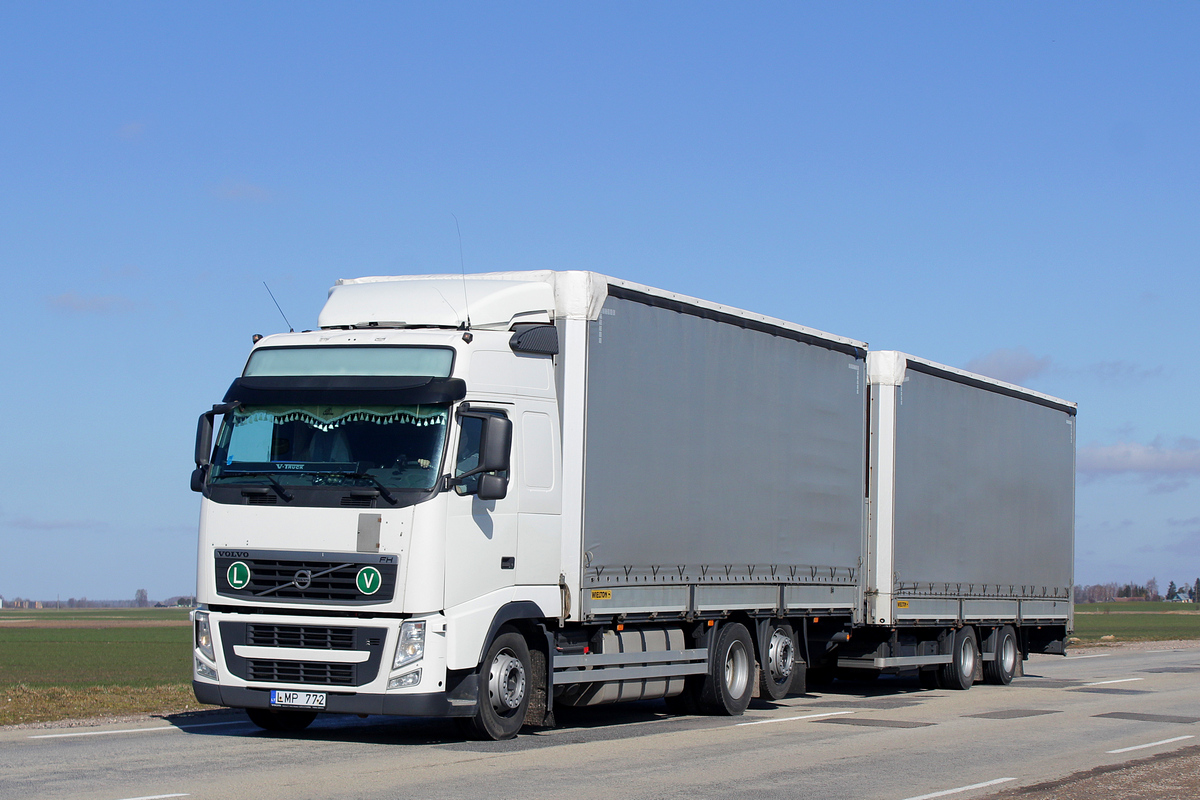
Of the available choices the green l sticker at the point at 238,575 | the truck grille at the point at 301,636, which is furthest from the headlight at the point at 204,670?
the green l sticker at the point at 238,575

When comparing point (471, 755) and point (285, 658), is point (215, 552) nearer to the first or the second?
point (285, 658)

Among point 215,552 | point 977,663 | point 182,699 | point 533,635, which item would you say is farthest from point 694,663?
point 977,663

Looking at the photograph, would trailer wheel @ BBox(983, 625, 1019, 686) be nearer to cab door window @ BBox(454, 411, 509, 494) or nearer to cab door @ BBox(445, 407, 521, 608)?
cab door @ BBox(445, 407, 521, 608)

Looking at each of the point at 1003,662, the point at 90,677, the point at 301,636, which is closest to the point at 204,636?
the point at 301,636

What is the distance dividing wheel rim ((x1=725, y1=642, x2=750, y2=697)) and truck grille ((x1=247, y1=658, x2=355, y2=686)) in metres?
5.40

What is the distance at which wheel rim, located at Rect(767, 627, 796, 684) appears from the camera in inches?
648

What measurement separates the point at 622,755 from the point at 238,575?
3.52m

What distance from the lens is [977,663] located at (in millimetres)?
21656

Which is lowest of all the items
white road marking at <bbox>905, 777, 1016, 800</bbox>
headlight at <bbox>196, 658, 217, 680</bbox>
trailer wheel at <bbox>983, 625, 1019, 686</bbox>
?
trailer wheel at <bbox>983, 625, 1019, 686</bbox>

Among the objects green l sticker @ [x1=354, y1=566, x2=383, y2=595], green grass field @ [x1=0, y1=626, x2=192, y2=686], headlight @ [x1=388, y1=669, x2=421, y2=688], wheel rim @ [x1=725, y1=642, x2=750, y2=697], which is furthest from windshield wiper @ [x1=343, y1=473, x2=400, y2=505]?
green grass field @ [x1=0, y1=626, x2=192, y2=686]

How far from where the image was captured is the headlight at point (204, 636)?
1191 cm

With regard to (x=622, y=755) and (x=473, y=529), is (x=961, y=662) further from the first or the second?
(x=473, y=529)

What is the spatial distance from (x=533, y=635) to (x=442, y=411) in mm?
2389

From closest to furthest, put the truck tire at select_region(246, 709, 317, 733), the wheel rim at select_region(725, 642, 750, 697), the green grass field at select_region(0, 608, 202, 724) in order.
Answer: the truck tire at select_region(246, 709, 317, 733), the wheel rim at select_region(725, 642, 750, 697), the green grass field at select_region(0, 608, 202, 724)
